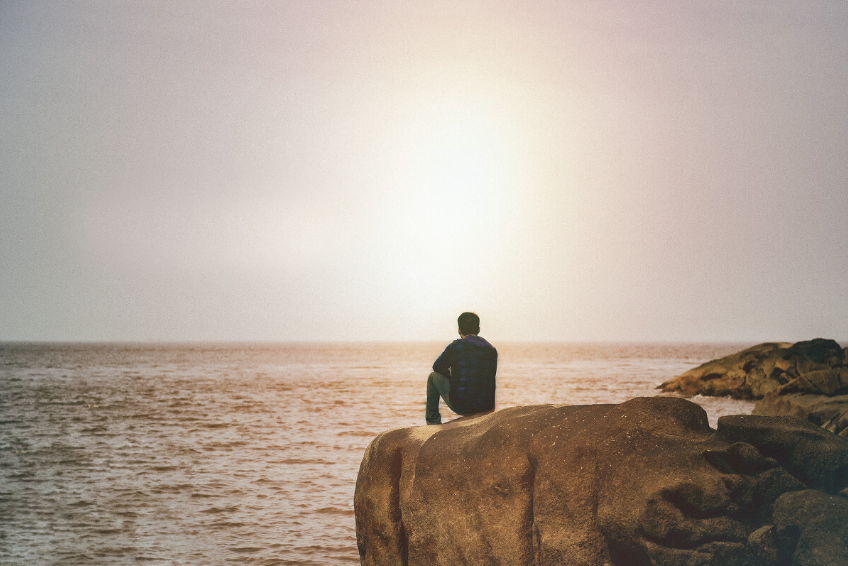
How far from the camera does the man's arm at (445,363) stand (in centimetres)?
880

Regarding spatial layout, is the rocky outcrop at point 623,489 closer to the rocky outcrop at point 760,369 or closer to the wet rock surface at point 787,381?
the wet rock surface at point 787,381

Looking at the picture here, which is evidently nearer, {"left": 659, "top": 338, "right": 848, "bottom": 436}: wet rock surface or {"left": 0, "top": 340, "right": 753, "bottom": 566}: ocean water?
{"left": 0, "top": 340, "right": 753, "bottom": 566}: ocean water

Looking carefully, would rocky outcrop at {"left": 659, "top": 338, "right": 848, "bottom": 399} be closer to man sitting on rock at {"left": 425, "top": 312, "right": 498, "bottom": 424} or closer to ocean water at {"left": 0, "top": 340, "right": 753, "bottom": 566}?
ocean water at {"left": 0, "top": 340, "right": 753, "bottom": 566}

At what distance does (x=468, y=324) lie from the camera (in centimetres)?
920

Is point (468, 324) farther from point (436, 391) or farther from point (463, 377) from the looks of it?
point (436, 391)

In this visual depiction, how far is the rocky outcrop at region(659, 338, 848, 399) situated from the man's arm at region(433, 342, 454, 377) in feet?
94.9

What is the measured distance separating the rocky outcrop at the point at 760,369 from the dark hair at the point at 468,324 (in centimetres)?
2843

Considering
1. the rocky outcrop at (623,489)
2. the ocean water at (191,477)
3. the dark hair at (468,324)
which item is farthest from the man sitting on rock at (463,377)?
the ocean water at (191,477)

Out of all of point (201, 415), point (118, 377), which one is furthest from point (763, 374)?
point (118, 377)

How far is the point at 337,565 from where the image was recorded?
38.6 feet

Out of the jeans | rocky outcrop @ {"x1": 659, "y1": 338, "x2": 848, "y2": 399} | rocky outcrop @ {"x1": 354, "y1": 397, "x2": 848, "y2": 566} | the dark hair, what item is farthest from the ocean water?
rocky outcrop @ {"x1": 354, "y1": 397, "x2": 848, "y2": 566}

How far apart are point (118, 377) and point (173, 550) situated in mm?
73074

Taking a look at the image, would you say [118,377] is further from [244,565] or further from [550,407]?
[550,407]

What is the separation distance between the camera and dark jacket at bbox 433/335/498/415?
879cm
